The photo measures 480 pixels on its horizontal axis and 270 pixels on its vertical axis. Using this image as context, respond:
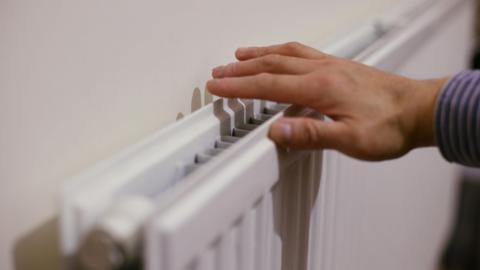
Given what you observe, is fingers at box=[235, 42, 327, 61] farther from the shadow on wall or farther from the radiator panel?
the shadow on wall

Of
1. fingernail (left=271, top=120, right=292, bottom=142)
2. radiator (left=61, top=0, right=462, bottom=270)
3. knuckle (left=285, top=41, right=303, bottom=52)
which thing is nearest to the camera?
radiator (left=61, top=0, right=462, bottom=270)

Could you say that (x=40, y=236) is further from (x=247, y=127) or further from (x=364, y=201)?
(x=364, y=201)

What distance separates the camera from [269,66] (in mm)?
511

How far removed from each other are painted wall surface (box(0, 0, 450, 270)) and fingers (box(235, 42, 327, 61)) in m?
0.04

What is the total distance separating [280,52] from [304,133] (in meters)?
0.13

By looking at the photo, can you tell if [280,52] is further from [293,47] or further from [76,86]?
[76,86]

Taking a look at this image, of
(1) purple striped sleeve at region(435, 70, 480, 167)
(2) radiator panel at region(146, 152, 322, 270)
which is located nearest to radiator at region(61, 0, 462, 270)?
(2) radiator panel at region(146, 152, 322, 270)

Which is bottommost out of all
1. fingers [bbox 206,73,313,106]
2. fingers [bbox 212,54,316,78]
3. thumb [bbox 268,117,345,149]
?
thumb [bbox 268,117,345,149]

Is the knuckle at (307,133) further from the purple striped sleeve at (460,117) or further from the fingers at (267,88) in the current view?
the purple striped sleeve at (460,117)

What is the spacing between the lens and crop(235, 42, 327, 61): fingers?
1.79 feet


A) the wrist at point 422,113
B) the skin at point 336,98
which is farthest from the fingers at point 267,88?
the wrist at point 422,113

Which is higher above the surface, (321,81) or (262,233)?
(321,81)

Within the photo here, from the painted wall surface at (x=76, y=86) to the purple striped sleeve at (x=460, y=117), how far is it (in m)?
0.23

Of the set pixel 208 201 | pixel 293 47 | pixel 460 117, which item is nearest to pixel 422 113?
pixel 460 117
